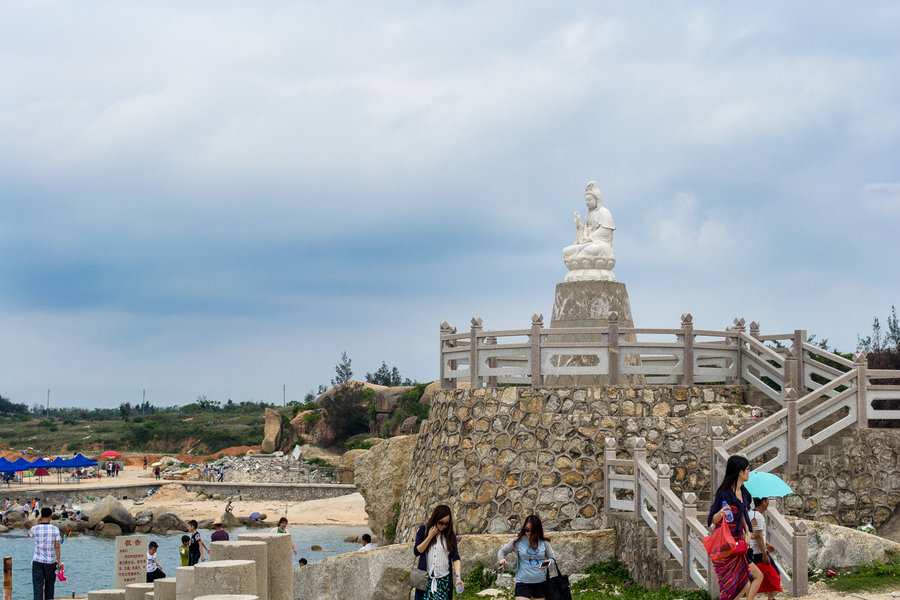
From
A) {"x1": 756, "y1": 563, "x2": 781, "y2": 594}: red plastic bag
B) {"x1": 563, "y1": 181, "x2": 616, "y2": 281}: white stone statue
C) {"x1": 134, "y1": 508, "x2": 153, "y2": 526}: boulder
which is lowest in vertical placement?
{"x1": 134, "y1": 508, "x2": 153, "y2": 526}: boulder

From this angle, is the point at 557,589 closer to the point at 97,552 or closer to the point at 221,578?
the point at 221,578

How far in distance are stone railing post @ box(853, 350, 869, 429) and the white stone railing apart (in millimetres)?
4051

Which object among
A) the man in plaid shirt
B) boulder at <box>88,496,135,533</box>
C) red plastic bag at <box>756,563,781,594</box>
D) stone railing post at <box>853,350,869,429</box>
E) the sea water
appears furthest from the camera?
boulder at <box>88,496,135,533</box>

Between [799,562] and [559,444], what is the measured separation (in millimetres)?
6240

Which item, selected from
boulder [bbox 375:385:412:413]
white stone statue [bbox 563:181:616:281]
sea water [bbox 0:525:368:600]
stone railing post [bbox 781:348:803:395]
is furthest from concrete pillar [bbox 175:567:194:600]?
boulder [bbox 375:385:412:413]

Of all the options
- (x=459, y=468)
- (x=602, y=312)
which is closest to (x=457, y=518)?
(x=459, y=468)

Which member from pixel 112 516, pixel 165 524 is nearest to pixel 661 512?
pixel 165 524

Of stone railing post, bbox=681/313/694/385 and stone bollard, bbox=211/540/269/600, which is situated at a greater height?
stone railing post, bbox=681/313/694/385

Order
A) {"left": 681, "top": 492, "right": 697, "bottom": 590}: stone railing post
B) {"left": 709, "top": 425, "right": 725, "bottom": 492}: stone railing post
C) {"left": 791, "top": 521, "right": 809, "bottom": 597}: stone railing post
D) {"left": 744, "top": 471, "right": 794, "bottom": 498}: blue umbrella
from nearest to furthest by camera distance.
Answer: {"left": 744, "top": 471, "right": 794, "bottom": 498}: blue umbrella < {"left": 791, "top": 521, "right": 809, "bottom": 597}: stone railing post < {"left": 681, "top": 492, "right": 697, "bottom": 590}: stone railing post < {"left": 709, "top": 425, "right": 725, "bottom": 492}: stone railing post

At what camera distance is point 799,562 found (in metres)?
12.2

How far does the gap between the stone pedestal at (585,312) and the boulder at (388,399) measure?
43.1 m

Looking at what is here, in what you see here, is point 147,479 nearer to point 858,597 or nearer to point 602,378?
point 602,378

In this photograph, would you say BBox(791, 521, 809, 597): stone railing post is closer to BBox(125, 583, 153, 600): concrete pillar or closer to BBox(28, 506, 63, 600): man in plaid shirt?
BBox(125, 583, 153, 600): concrete pillar

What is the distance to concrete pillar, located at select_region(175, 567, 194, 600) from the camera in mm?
12062
